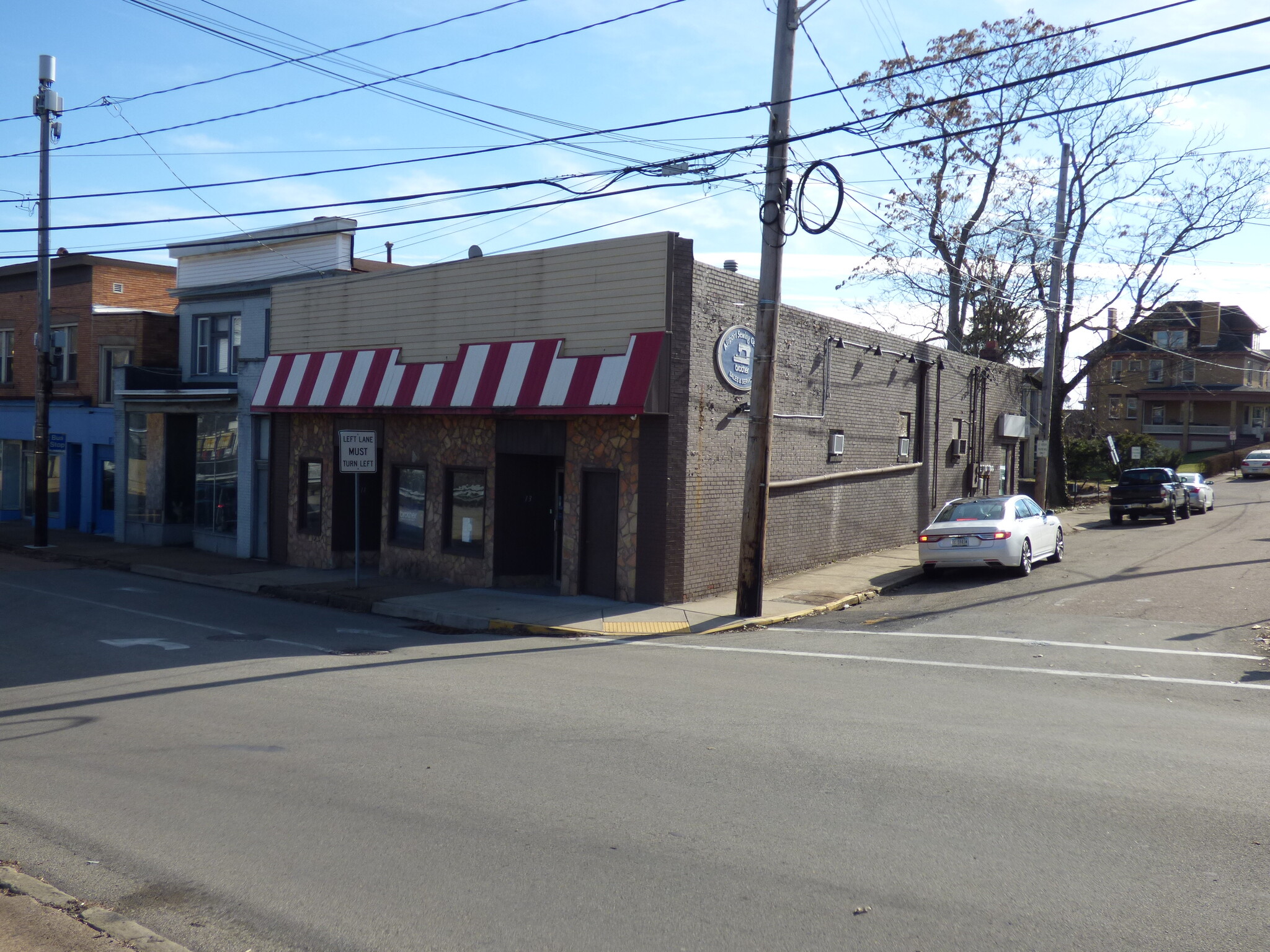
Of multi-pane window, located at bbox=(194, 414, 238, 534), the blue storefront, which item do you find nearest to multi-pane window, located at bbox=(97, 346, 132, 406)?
the blue storefront

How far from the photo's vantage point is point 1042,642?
13094 mm

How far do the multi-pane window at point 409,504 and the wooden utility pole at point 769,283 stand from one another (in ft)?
24.4

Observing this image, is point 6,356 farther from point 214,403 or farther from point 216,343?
point 214,403

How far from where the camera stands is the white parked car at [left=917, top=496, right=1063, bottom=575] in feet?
60.5

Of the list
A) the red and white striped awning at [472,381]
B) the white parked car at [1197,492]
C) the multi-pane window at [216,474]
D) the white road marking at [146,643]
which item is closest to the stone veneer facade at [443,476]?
the red and white striped awning at [472,381]

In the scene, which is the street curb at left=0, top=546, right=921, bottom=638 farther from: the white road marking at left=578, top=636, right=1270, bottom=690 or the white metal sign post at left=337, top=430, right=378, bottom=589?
the white metal sign post at left=337, top=430, right=378, bottom=589

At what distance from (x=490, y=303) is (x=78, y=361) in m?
19.0

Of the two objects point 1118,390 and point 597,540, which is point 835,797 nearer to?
point 597,540

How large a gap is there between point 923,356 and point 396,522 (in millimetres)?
13255

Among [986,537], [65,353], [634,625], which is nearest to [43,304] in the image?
[65,353]

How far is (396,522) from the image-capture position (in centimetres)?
2052

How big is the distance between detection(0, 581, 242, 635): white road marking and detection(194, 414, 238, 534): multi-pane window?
5.95 meters

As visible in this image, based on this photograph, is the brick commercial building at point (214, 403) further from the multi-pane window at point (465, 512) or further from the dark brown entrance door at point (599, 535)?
the dark brown entrance door at point (599, 535)

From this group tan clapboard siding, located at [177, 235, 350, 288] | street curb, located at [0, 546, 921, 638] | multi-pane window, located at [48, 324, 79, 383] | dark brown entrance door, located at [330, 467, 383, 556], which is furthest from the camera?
multi-pane window, located at [48, 324, 79, 383]
